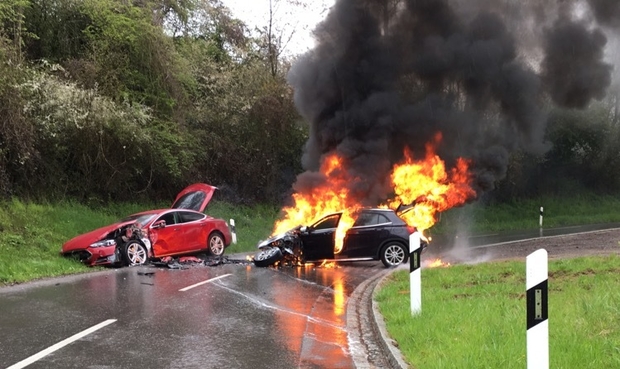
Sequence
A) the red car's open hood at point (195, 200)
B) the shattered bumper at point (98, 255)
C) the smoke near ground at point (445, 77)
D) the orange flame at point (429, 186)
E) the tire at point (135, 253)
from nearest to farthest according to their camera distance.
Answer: the shattered bumper at point (98, 255), the tire at point (135, 253), the red car's open hood at point (195, 200), the orange flame at point (429, 186), the smoke near ground at point (445, 77)

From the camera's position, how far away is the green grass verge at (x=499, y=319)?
5113mm

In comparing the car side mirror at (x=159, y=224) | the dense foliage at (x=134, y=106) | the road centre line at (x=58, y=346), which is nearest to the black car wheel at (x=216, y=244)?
the car side mirror at (x=159, y=224)

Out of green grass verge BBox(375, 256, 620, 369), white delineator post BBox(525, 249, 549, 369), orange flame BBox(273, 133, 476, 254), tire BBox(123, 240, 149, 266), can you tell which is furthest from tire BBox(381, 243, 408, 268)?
white delineator post BBox(525, 249, 549, 369)

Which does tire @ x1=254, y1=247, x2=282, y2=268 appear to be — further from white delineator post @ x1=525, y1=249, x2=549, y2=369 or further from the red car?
white delineator post @ x1=525, y1=249, x2=549, y2=369

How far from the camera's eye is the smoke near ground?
685 inches

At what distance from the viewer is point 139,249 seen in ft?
44.1

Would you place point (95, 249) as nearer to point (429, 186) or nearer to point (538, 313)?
point (429, 186)

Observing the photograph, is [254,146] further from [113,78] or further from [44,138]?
[44,138]

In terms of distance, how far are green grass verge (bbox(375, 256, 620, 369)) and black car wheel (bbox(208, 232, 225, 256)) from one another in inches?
247

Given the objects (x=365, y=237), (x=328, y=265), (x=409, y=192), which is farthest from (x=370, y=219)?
(x=409, y=192)

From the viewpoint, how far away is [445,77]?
59.9 ft

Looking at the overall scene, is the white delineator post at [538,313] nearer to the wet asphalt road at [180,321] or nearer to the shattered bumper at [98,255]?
the wet asphalt road at [180,321]

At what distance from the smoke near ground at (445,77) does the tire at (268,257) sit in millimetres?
3706

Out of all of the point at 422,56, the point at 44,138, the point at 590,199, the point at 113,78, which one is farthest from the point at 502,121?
the point at 590,199
